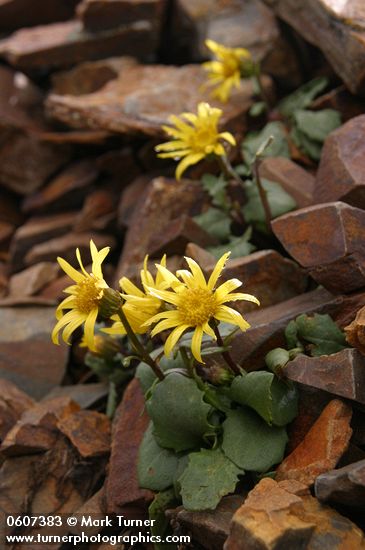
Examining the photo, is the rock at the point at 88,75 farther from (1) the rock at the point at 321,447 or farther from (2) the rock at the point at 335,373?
(1) the rock at the point at 321,447

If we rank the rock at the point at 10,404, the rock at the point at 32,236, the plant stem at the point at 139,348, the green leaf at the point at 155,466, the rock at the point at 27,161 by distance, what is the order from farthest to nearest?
the rock at the point at 27,161 → the rock at the point at 32,236 → the rock at the point at 10,404 → the green leaf at the point at 155,466 → the plant stem at the point at 139,348

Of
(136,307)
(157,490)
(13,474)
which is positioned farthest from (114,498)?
(136,307)

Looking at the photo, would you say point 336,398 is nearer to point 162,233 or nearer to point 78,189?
point 162,233

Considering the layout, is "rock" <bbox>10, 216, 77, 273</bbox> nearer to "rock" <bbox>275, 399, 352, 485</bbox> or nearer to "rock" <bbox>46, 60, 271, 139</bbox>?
"rock" <bbox>46, 60, 271, 139</bbox>

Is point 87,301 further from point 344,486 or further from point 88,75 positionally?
point 88,75

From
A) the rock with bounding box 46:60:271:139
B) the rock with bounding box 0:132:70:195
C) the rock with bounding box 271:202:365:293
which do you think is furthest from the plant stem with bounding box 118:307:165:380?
the rock with bounding box 0:132:70:195

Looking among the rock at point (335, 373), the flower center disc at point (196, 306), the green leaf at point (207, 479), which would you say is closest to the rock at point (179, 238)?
the flower center disc at point (196, 306)
